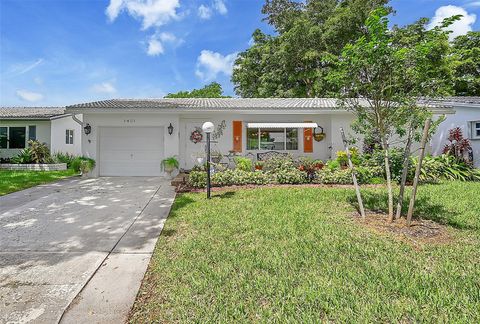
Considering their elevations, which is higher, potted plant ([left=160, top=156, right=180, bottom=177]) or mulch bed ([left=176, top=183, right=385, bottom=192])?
potted plant ([left=160, top=156, right=180, bottom=177])

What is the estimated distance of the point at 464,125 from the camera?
47.1 ft

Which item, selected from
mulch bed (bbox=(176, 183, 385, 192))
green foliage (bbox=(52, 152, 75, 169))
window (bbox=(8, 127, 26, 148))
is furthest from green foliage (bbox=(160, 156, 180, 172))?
window (bbox=(8, 127, 26, 148))

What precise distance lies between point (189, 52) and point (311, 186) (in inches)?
773

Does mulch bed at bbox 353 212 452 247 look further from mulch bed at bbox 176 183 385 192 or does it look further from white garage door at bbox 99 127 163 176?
white garage door at bbox 99 127 163 176

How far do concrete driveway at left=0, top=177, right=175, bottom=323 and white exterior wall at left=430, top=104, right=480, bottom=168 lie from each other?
15369mm

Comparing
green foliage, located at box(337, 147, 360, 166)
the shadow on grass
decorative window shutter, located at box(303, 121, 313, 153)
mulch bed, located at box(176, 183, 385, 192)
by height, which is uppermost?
decorative window shutter, located at box(303, 121, 313, 153)

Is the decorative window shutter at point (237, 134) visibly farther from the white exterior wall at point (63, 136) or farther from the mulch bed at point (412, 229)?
the white exterior wall at point (63, 136)

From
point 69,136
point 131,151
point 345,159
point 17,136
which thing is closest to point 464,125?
point 345,159

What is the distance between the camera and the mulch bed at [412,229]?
15.6 ft

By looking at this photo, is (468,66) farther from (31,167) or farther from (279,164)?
(31,167)

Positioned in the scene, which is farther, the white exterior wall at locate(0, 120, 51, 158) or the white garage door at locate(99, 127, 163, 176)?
the white exterior wall at locate(0, 120, 51, 158)

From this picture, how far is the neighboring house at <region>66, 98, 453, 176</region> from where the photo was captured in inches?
513

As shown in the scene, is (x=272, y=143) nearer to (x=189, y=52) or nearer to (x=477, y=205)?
(x=477, y=205)

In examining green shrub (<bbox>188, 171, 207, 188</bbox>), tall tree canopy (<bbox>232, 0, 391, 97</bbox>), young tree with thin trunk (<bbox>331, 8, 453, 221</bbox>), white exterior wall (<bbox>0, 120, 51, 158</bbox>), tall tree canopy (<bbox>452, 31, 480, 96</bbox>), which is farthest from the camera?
tall tree canopy (<bbox>452, 31, 480, 96</bbox>)
